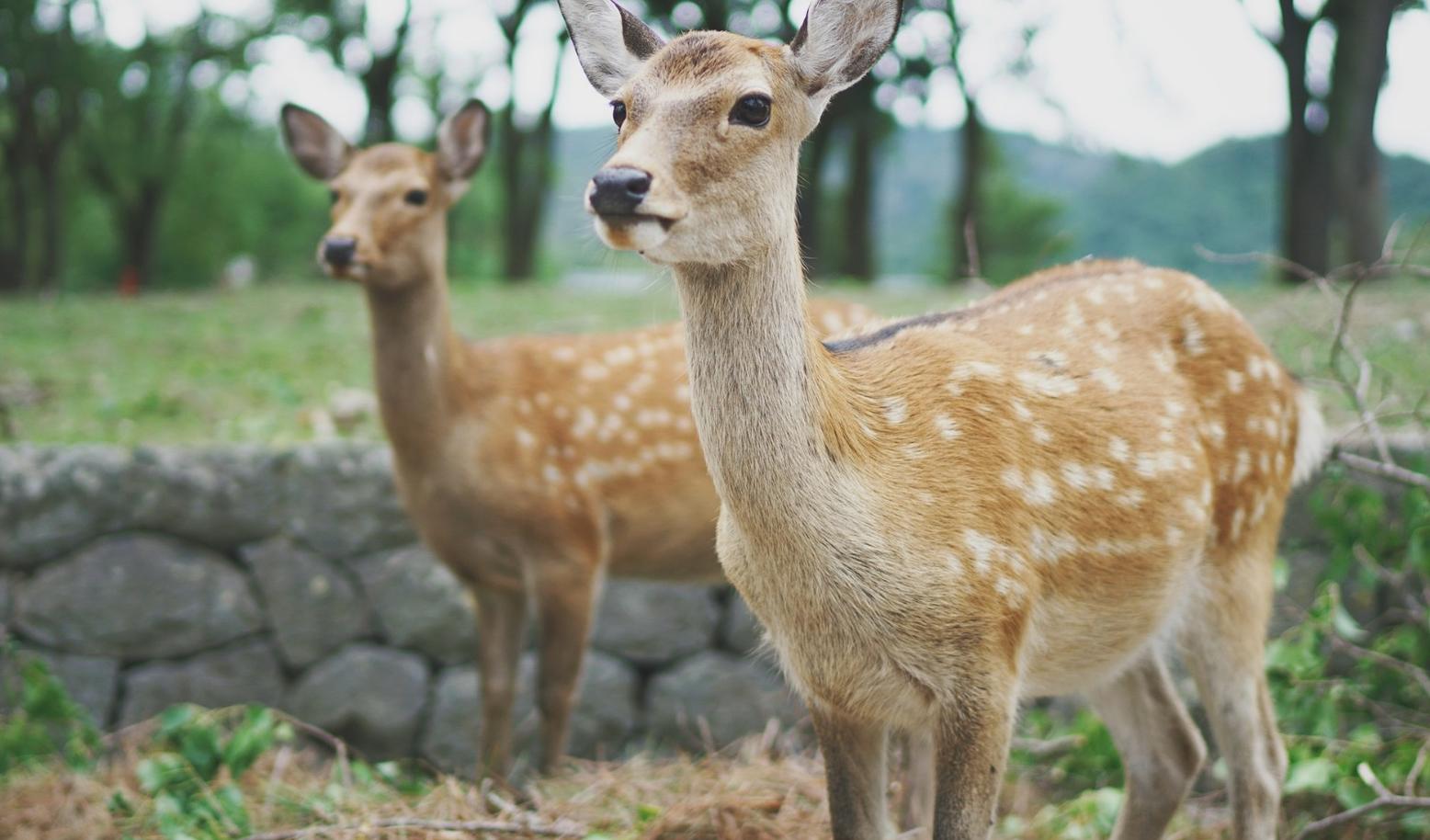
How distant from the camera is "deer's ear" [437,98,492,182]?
514 centimetres

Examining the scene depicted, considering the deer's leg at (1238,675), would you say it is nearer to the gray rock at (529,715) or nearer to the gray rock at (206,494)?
the gray rock at (529,715)

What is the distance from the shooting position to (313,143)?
521 centimetres

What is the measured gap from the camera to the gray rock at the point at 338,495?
570cm

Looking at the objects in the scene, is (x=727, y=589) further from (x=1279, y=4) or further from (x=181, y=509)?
(x=1279, y=4)

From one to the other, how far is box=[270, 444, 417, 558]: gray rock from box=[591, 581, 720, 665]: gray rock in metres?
1.06

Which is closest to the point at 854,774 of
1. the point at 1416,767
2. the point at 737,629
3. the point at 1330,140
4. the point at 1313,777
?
the point at 1313,777

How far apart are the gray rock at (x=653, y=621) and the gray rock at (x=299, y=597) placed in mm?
1183

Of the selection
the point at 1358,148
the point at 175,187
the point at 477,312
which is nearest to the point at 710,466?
the point at 477,312

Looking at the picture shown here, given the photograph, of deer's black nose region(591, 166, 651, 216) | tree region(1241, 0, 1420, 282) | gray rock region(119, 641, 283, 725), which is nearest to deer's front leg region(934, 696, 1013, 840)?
deer's black nose region(591, 166, 651, 216)

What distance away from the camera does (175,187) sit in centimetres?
2691

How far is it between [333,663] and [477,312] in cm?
423

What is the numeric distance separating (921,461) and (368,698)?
390cm

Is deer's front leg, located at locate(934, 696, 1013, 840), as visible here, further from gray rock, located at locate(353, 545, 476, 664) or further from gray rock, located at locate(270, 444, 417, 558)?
gray rock, located at locate(270, 444, 417, 558)

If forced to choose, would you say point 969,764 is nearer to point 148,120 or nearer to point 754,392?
point 754,392
